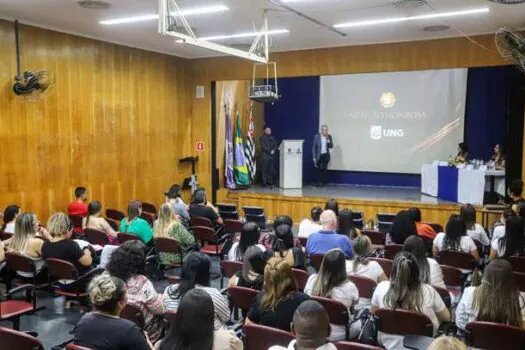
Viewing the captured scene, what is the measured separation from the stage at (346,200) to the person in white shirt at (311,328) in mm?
8411

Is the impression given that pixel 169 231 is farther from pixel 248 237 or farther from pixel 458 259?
pixel 458 259

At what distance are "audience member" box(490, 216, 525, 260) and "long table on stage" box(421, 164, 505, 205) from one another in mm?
4929

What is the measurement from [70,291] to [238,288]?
2.01 meters

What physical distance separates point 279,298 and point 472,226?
389 centimetres

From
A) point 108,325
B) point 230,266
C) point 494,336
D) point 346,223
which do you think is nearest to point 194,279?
point 108,325

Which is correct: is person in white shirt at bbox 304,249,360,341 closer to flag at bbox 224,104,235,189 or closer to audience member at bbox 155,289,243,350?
audience member at bbox 155,289,243,350

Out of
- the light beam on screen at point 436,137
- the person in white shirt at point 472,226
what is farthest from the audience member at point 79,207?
the light beam on screen at point 436,137

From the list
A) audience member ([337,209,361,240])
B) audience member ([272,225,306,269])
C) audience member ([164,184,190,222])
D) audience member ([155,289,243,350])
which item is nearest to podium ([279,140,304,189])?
audience member ([164,184,190,222])

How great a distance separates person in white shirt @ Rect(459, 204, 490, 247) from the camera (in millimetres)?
6340

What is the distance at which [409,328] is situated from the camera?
3541 mm

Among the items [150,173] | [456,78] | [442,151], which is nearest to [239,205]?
[150,173]

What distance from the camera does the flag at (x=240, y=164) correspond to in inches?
527

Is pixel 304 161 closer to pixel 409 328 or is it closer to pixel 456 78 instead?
pixel 456 78

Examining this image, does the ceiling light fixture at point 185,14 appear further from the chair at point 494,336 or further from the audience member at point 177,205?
the chair at point 494,336
